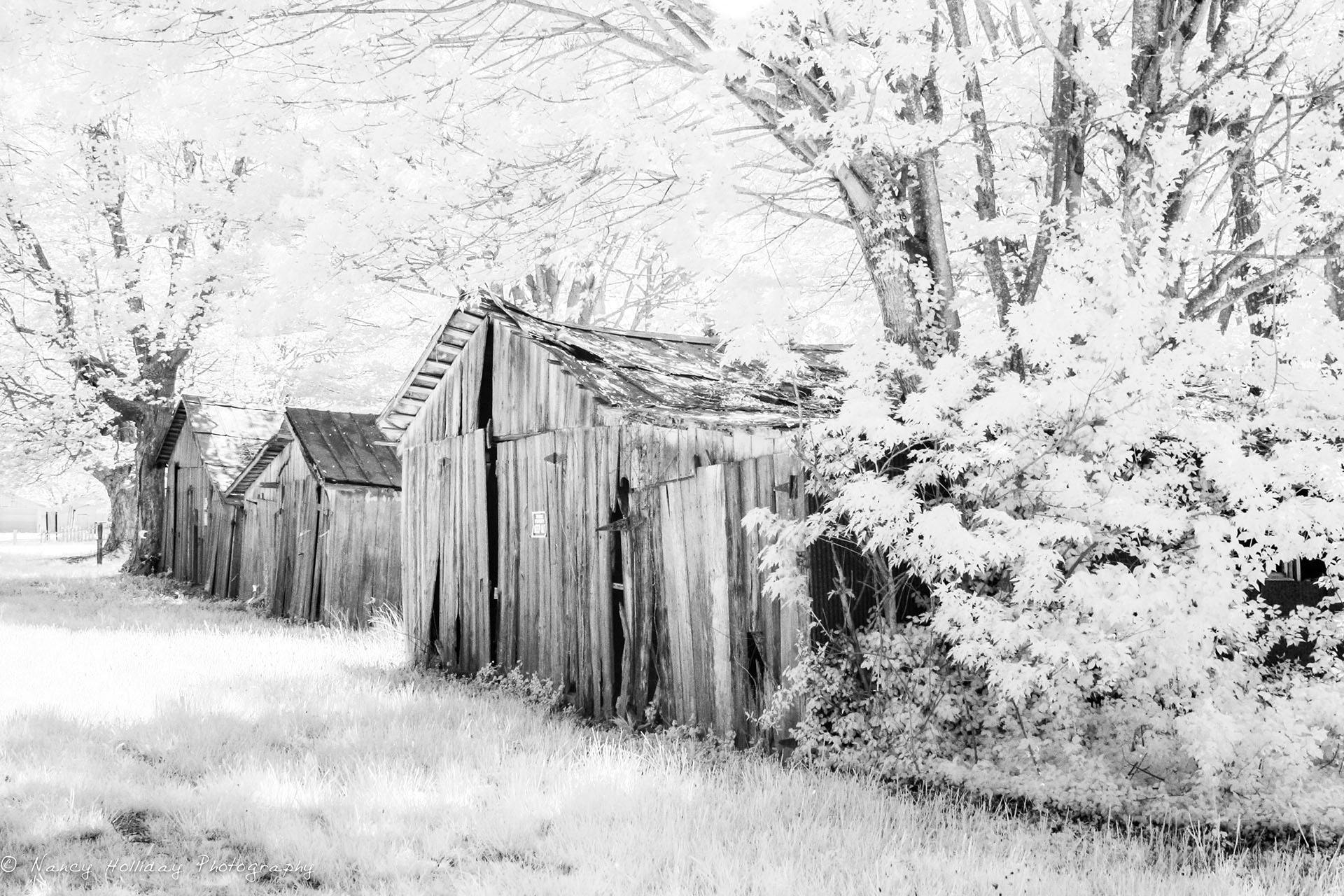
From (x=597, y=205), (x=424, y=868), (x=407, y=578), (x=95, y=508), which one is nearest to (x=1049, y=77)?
(x=597, y=205)

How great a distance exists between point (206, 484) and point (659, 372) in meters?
18.2

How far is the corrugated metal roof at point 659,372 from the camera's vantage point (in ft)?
27.5

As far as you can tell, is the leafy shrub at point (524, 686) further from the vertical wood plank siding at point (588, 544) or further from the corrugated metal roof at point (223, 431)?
the corrugated metal roof at point (223, 431)

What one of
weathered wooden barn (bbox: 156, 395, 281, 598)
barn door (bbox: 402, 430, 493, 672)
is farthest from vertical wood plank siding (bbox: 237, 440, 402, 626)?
barn door (bbox: 402, 430, 493, 672)

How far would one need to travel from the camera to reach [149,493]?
2753cm

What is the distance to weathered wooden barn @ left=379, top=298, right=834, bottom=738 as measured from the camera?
768cm

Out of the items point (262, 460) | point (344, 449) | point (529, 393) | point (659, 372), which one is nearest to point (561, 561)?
point (529, 393)

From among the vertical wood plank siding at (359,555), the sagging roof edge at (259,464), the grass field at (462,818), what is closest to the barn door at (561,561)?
the grass field at (462,818)

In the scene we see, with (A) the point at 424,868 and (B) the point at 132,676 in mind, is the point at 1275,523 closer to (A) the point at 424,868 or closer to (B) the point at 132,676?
(A) the point at 424,868

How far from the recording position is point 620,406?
27.4ft

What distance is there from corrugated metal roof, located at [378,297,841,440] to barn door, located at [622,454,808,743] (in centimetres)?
62

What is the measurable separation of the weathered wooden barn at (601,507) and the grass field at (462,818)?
0.73m

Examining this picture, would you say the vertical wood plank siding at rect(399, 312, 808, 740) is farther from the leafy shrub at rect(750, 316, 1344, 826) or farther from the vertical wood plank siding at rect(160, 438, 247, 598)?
the vertical wood plank siding at rect(160, 438, 247, 598)

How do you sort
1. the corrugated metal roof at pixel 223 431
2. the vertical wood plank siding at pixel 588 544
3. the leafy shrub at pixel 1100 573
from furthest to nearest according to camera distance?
the corrugated metal roof at pixel 223 431 < the vertical wood plank siding at pixel 588 544 < the leafy shrub at pixel 1100 573
